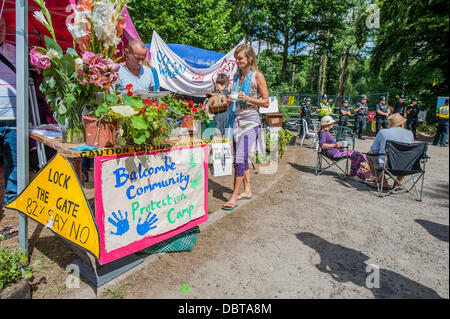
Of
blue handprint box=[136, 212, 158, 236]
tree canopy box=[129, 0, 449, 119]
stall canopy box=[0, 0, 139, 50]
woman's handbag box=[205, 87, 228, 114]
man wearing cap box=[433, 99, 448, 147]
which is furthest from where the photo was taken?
man wearing cap box=[433, 99, 448, 147]

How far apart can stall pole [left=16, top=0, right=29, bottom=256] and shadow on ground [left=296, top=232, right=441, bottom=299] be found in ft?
8.24

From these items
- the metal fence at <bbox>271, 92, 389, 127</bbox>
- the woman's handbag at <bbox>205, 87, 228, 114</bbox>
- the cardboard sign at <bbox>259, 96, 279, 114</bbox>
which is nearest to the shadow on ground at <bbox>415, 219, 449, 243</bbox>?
the woman's handbag at <bbox>205, 87, 228, 114</bbox>

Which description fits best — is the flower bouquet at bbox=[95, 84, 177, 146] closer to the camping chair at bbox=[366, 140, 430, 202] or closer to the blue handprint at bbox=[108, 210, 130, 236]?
the blue handprint at bbox=[108, 210, 130, 236]

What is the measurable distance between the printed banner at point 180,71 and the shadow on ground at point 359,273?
16.4 ft

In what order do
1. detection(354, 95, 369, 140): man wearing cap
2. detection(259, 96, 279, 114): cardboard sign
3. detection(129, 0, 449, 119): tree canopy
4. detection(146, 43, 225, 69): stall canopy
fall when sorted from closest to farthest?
detection(129, 0, 449, 119): tree canopy
detection(146, 43, 225, 69): stall canopy
detection(259, 96, 279, 114): cardboard sign
detection(354, 95, 369, 140): man wearing cap

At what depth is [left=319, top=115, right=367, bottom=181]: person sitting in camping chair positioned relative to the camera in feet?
17.1

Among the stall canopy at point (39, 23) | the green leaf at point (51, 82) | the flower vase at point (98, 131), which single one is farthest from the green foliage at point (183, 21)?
the flower vase at point (98, 131)

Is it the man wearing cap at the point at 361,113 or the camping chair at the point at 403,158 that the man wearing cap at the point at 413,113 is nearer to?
the man wearing cap at the point at 361,113

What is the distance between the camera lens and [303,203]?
4.01 metres

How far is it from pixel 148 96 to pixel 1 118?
2.24 metres

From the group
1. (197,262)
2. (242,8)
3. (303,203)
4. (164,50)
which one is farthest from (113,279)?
(242,8)

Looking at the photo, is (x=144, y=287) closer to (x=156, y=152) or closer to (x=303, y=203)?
(x=156, y=152)

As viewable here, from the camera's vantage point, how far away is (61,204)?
6.39 feet

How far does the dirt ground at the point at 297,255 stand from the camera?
206 cm
